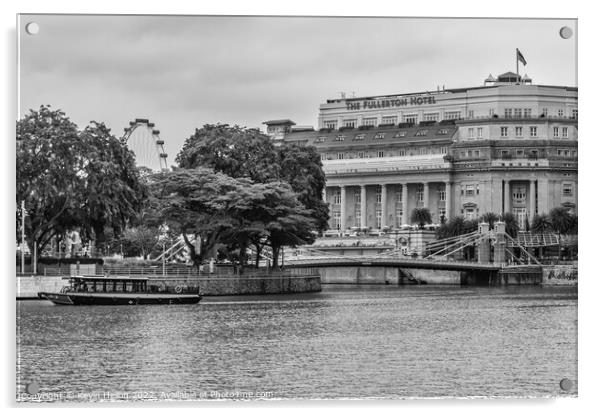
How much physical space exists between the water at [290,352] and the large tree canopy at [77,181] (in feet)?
14.6

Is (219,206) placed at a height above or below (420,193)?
below

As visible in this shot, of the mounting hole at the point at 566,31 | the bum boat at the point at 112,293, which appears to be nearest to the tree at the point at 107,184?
the bum boat at the point at 112,293

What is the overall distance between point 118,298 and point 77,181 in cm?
524

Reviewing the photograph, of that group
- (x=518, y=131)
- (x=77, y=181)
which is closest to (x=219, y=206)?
(x=77, y=181)

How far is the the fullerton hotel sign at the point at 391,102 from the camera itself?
106938 mm

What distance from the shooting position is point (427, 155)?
11462 centimetres

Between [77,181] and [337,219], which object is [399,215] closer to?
[337,219]

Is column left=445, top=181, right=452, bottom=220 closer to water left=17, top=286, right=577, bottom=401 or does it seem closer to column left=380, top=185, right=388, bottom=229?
column left=380, top=185, right=388, bottom=229

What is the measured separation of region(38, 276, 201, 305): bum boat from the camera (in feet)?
158

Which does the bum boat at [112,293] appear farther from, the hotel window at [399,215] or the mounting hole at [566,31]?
the hotel window at [399,215]

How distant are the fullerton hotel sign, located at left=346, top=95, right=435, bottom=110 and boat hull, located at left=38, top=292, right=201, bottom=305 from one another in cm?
5805

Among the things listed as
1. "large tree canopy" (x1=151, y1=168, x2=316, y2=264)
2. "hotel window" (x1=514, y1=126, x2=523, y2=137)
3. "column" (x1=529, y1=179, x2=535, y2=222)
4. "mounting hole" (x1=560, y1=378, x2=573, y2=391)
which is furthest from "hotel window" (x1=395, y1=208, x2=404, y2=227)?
"mounting hole" (x1=560, y1=378, x2=573, y2=391)

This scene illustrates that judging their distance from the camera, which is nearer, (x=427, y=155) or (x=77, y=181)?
(x=77, y=181)
